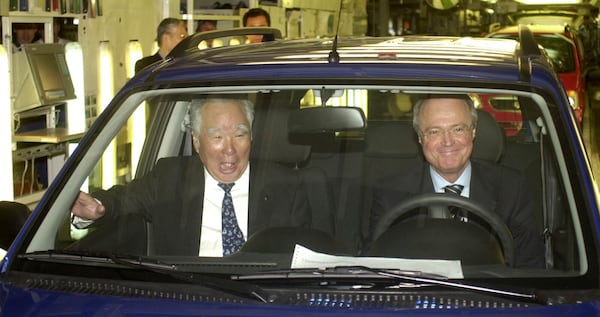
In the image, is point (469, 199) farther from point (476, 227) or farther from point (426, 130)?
point (426, 130)

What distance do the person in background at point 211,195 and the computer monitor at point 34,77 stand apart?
579 centimetres

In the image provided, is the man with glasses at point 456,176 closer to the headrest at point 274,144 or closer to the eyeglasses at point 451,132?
the eyeglasses at point 451,132

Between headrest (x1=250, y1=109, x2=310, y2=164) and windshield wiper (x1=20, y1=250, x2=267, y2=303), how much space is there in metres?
0.90

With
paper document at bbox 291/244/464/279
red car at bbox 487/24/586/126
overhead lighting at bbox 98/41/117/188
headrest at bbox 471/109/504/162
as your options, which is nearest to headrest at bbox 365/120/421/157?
headrest at bbox 471/109/504/162

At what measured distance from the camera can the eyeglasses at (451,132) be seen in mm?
3786

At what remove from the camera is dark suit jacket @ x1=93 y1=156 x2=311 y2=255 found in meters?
3.63

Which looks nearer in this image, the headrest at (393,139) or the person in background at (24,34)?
the headrest at (393,139)

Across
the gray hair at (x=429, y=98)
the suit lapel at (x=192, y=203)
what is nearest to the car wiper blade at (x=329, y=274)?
the suit lapel at (x=192, y=203)

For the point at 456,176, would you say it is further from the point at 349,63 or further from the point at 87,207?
the point at 87,207

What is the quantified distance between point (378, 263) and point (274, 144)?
0.98 metres

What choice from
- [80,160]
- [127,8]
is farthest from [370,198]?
[127,8]

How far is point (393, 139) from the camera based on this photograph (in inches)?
161

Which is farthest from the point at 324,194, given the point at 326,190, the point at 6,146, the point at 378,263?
the point at 6,146

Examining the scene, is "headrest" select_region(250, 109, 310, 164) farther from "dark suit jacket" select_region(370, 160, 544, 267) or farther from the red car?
the red car
